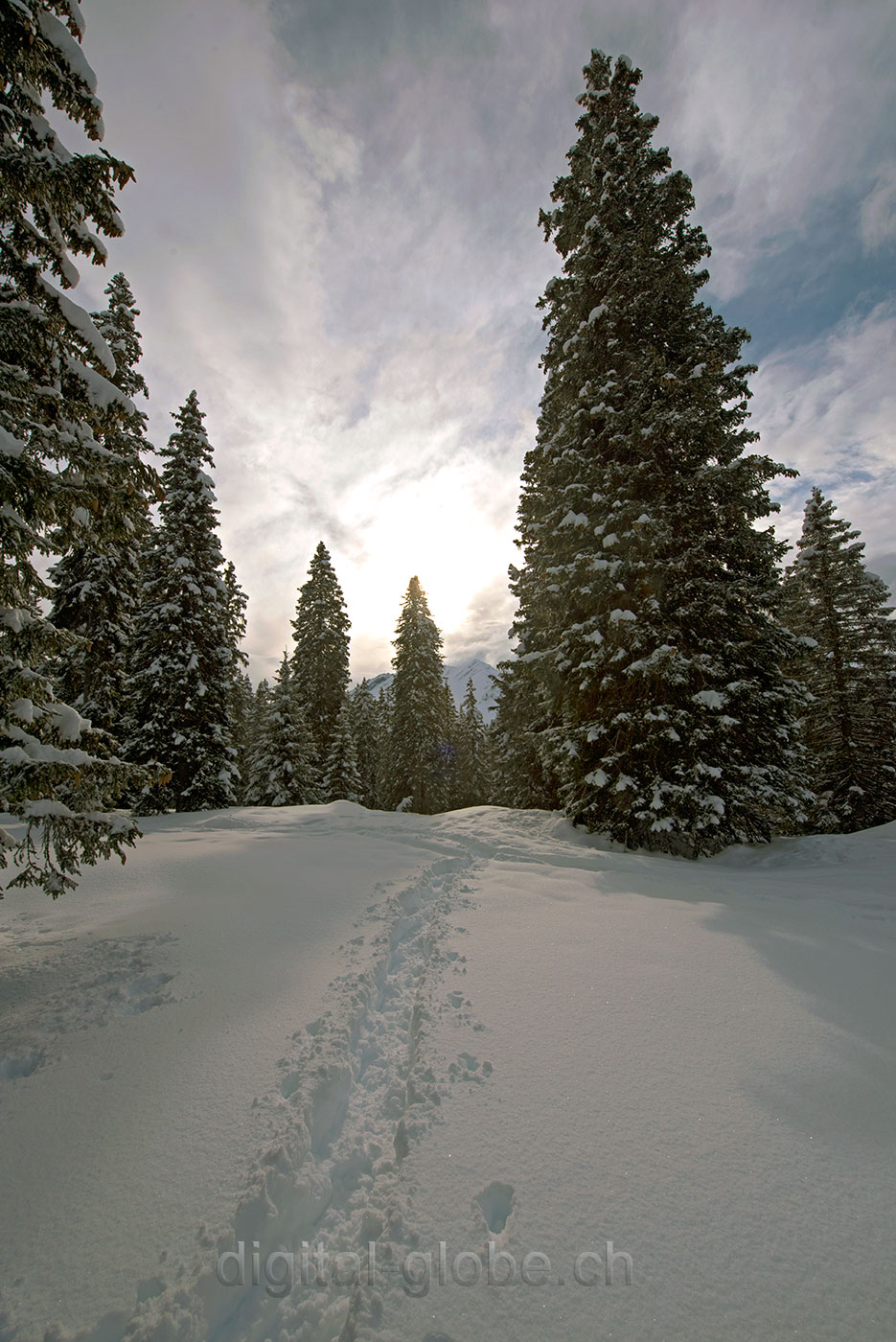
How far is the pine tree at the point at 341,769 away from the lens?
27.9 m

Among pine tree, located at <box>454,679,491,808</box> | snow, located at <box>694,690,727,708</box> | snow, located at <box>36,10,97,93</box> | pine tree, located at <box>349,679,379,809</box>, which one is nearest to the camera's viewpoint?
snow, located at <box>36,10,97,93</box>

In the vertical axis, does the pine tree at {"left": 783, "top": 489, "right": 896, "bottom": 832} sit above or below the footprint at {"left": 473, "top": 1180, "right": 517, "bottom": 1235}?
above

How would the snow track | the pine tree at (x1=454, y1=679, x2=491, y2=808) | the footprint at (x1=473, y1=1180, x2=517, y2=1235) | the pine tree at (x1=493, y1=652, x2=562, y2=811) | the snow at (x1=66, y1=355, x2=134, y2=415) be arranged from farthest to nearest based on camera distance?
the pine tree at (x1=454, y1=679, x2=491, y2=808)
the pine tree at (x1=493, y1=652, x2=562, y2=811)
the snow at (x1=66, y1=355, x2=134, y2=415)
the footprint at (x1=473, y1=1180, x2=517, y2=1235)
the snow track

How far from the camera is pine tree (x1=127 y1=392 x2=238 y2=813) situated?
16031mm

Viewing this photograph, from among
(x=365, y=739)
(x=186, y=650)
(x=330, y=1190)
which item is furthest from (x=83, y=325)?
(x=365, y=739)

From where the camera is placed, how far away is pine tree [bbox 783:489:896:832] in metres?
17.8

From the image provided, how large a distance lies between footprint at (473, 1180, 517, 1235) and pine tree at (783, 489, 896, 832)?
1974 centimetres

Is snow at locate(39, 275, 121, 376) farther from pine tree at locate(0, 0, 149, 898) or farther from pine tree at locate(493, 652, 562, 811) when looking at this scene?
pine tree at locate(493, 652, 562, 811)

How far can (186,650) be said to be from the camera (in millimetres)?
16438

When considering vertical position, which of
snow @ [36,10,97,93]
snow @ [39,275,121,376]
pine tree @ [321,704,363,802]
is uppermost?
snow @ [36,10,97,93]

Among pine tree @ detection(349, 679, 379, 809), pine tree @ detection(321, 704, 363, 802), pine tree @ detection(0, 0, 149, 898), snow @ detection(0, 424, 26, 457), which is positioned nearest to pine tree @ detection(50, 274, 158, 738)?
pine tree @ detection(0, 0, 149, 898)

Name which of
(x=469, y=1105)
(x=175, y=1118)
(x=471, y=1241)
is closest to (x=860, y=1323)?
(x=471, y=1241)

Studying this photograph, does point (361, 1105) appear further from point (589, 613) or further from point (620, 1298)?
point (589, 613)

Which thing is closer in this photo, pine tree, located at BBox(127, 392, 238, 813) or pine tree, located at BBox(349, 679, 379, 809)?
pine tree, located at BBox(127, 392, 238, 813)
